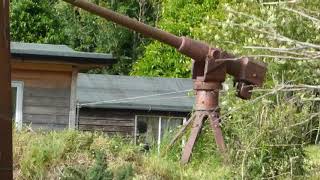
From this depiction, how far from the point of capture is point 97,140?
7.41 metres

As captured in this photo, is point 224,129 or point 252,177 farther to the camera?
point 224,129

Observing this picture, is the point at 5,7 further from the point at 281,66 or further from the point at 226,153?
the point at 281,66

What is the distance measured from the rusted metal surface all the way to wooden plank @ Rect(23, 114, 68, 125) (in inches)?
398

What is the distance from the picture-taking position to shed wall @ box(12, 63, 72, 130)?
13.5 meters

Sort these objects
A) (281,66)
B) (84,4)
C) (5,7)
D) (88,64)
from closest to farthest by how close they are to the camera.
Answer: (5,7)
(84,4)
(281,66)
(88,64)

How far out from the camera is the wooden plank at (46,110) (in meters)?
13.6

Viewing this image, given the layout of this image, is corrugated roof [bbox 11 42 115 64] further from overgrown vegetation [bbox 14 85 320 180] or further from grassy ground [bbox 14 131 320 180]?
grassy ground [bbox 14 131 320 180]

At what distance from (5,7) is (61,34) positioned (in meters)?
25.9

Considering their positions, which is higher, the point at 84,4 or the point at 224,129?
the point at 84,4

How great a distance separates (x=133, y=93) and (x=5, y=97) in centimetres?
1717

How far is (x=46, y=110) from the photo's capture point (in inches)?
542

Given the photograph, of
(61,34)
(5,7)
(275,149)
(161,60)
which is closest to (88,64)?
(275,149)

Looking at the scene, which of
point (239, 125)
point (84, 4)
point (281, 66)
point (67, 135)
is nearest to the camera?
point (84, 4)

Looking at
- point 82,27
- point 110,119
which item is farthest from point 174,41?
point 82,27
